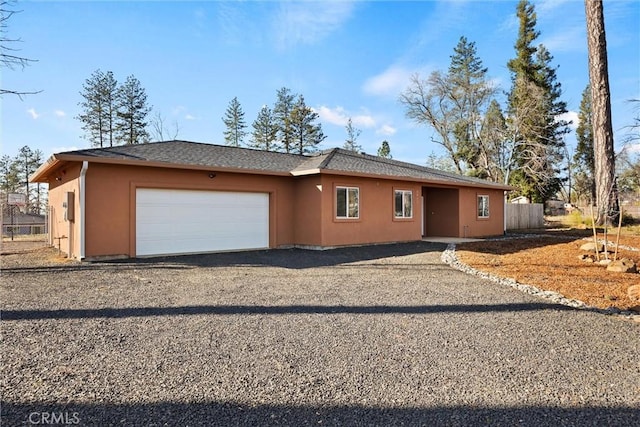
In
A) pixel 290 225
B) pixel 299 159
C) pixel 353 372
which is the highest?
pixel 299 159

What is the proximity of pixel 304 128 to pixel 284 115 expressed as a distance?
6.52ft

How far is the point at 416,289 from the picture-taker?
591cm

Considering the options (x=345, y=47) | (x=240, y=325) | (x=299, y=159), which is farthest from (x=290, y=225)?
(x=240, y=325)

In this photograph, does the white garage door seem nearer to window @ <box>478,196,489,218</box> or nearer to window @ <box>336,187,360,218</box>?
window @ <box>336,187,360,218</box>

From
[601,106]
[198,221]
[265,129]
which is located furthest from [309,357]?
[265,129]

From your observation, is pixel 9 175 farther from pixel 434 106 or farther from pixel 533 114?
pixel 533 114

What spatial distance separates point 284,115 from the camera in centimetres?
3158

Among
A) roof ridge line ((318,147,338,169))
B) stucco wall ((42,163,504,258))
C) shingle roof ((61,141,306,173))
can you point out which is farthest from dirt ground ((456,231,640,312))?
shingle roof ((61,141,306,173))

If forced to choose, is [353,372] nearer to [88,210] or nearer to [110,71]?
[88,210]

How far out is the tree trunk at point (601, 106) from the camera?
50.4ft

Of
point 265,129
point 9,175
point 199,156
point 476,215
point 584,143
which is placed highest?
point 265,129

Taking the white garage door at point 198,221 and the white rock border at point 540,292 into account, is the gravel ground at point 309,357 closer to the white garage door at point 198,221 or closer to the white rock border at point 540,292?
the white rock border at point 540,292

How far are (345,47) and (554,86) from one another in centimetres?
2586

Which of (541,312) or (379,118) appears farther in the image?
(379,118)
